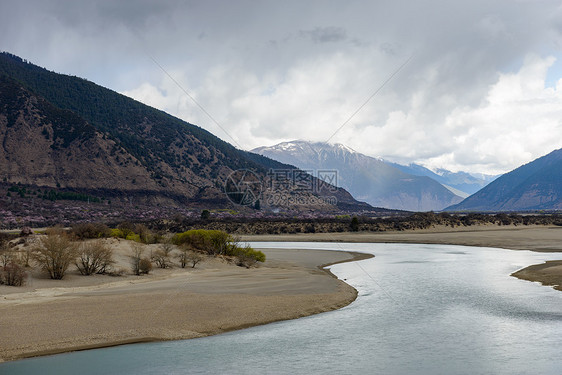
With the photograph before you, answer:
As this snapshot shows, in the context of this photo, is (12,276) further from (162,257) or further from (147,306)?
(162,257)

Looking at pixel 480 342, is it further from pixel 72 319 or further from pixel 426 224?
pixel 426 224

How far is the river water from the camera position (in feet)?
37.6

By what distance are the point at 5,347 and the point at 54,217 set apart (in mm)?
65462

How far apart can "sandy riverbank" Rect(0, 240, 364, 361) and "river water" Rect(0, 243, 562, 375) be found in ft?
2.05

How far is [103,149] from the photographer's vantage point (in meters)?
114

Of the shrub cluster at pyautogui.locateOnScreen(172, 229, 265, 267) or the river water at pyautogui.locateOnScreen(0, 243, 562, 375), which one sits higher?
the shrub cluster at pyautogui.locateOnScreen(172, 229, 265, 267)

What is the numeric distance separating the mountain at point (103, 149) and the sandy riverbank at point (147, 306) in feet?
288

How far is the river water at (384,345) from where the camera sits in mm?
11453

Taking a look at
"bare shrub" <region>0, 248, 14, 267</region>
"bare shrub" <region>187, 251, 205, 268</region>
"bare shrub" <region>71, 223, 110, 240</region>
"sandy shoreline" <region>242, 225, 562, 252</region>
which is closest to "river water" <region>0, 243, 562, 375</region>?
"bare shrub" <region>0, 248, 14, 267</region>

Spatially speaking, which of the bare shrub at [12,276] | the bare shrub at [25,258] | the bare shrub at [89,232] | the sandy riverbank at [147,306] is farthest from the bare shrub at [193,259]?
the bare shrub at [12,276]

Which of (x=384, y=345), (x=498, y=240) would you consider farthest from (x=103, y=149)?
(x=384, y=345)

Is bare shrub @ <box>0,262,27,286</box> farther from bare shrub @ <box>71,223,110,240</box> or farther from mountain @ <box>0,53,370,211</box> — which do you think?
mountain @ <box>0,53,370,211</box>

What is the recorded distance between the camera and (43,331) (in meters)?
13.3

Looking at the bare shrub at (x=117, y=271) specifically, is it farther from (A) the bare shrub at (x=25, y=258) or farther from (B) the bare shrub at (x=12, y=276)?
(B) the bare shrub at (x=12, y=276)
